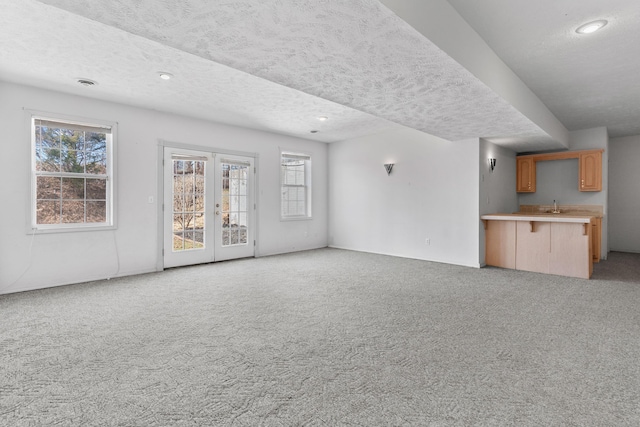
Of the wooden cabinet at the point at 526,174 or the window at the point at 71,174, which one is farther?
the wooden cabinet at the point at 526,174

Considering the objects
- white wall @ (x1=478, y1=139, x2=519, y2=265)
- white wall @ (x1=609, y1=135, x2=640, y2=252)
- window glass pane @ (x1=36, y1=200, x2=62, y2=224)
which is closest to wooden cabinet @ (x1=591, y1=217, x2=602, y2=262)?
white wall @ (x1=478, y1=139, x2=519, y2=265)

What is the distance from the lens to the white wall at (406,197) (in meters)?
5.86

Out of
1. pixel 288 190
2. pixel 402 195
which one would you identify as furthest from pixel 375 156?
pixel 288 190

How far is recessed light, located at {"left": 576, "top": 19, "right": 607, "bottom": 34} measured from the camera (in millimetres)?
2793

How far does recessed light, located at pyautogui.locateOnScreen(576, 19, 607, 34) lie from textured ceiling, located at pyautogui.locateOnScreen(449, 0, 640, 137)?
48mm

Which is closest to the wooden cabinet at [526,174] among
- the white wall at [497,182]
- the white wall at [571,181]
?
the white wall at [497,182]

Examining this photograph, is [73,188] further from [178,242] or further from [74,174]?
[178,242]

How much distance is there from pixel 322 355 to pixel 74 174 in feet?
14.7

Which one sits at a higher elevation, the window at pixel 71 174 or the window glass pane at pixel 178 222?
the window at pixel 71 174

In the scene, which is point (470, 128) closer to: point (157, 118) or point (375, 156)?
point (375, 156)

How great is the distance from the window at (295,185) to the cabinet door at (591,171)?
578 cm

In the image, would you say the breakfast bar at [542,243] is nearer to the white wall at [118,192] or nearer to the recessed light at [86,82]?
the white wall at [118,192]

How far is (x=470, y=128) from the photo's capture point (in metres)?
4.95

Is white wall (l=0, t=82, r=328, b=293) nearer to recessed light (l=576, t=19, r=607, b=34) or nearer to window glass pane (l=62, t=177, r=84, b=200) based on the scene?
window glass pane (l=62, t=177, r=84, b=200)
